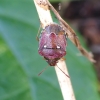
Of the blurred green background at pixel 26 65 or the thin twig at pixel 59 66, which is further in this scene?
the blurred green background at pixel 26 65

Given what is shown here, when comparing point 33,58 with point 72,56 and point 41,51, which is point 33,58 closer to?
point 72,56

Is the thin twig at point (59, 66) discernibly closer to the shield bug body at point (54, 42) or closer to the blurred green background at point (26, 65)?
the shield bug body at point (54, 42)

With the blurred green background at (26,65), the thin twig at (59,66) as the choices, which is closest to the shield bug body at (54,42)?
the thin twig at (59,66)

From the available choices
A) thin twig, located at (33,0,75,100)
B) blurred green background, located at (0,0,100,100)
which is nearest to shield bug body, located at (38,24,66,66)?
thin twig, located at (33,0,75,100)

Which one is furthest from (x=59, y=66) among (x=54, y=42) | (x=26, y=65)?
(x=26, y=65)

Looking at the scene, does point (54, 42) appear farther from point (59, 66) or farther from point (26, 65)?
point (26, 65)

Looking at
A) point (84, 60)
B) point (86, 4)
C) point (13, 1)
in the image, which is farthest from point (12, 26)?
point (86, 4)
